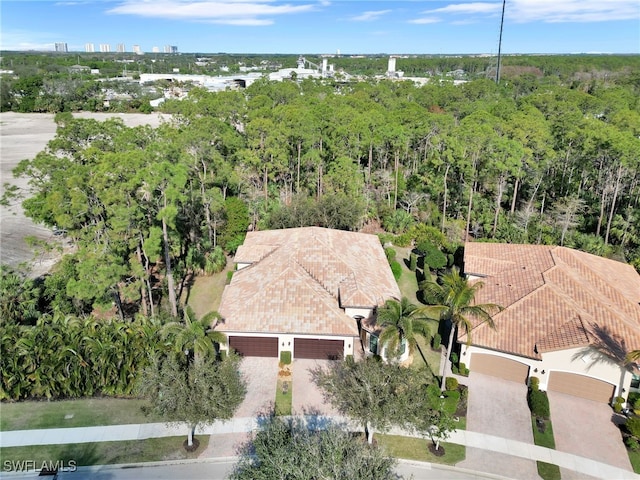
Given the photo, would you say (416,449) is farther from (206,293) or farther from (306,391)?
(206,293)

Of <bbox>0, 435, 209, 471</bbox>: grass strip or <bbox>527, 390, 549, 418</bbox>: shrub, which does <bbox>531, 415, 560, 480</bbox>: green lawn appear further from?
<bbox>0, 435, 209, 471</bbox>: grass strip

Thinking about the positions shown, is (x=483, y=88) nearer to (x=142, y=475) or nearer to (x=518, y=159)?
(x=518, y=159)

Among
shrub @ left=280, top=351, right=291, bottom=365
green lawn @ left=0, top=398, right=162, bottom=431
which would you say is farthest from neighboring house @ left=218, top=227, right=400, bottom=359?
green lawn @ left=0, top=398, right=162, bottom=431

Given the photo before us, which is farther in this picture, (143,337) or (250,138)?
(250,138)

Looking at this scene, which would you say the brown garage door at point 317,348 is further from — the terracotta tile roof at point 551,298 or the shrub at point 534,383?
the shrub at point 534,383

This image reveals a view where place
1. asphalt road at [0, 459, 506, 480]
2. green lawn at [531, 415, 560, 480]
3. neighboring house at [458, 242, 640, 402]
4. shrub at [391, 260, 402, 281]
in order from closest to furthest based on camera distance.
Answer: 1. asphalt road at [0, 459, 506, 480]
2. green lawn at [531, 415, 560, 480]
3. neighboring house at [458, 242, 640, 402]
4. shrub at [391, 260, 402, 281]

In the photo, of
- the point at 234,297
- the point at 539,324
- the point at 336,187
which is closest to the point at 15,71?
the point at 336,187
